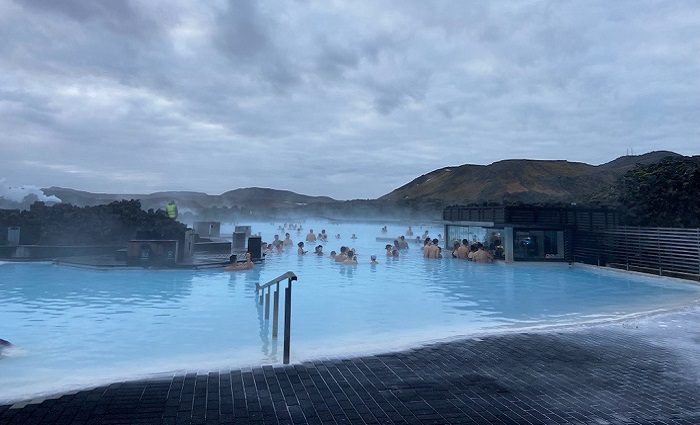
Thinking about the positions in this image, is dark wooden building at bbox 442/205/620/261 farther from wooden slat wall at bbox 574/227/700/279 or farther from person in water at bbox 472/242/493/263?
person in water at bbox 472/242/493/263

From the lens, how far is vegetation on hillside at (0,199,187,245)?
24.5m

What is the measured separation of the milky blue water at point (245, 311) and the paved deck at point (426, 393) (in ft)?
2.62

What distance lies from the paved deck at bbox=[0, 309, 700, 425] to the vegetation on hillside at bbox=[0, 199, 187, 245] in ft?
63.9

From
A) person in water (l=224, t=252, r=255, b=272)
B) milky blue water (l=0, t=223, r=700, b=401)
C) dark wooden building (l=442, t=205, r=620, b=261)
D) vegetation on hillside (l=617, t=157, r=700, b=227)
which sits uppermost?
vegetation on hillside (l=617, t=157, r=700, b=227)

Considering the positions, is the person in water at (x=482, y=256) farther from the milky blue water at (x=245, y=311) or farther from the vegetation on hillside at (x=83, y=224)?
the vegetation on hillside at (x=83, y=224)

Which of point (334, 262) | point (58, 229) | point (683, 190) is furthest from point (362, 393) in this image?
point (58, 229)

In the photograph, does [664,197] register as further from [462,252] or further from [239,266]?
[239,266]

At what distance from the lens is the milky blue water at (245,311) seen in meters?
7.59

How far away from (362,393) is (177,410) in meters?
1.91

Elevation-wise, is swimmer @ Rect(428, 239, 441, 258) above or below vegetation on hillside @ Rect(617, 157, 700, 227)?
below

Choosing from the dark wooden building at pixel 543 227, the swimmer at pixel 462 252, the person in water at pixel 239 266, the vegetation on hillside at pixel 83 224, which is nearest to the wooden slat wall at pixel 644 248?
the dark wooden building at pixel 543 227

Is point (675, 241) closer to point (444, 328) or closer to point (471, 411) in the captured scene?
point (444, 328)

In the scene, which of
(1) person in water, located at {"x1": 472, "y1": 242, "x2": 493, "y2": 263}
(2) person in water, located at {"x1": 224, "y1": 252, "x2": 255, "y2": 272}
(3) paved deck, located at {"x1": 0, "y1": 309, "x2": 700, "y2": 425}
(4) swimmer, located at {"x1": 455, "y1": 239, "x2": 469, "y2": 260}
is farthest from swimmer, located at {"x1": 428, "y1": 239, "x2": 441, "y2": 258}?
(3) paved deck, located at {"x1": 0, "y1": 309, "x2": 700, "y2": 425}

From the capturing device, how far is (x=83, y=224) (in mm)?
25359
